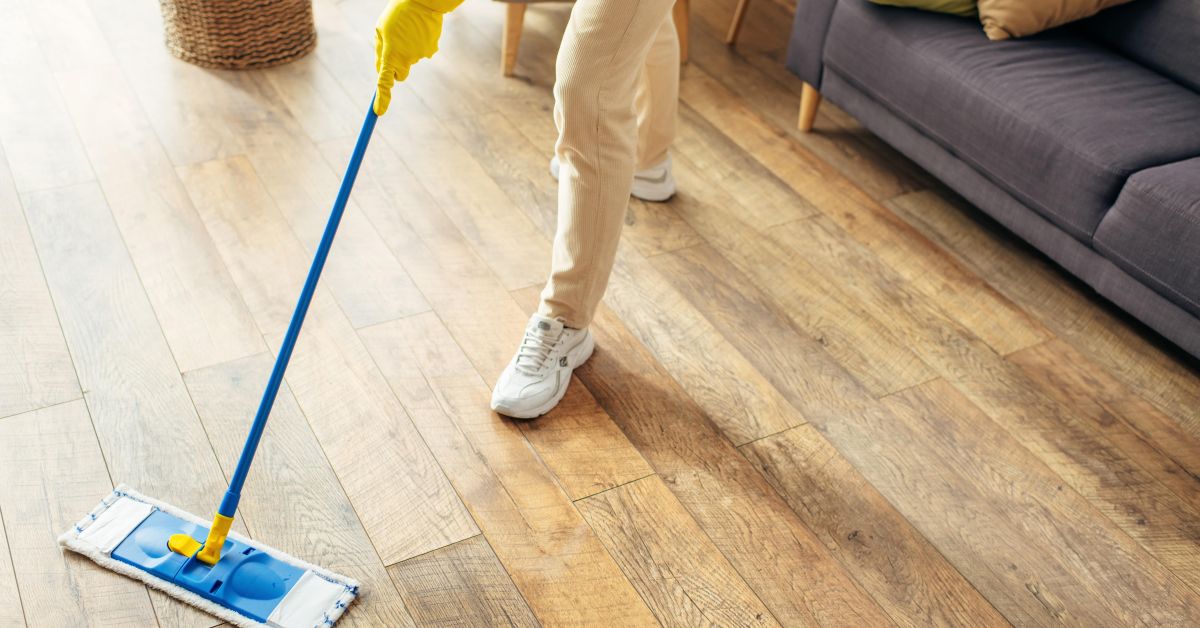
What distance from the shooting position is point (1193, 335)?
71.2 inches

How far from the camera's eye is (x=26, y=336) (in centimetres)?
169

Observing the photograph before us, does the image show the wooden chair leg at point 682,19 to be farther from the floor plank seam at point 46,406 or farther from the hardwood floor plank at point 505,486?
the floor plank seam at point 46,406

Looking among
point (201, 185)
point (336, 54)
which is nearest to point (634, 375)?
point (201, 185)

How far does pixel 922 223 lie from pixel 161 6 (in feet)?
6.06

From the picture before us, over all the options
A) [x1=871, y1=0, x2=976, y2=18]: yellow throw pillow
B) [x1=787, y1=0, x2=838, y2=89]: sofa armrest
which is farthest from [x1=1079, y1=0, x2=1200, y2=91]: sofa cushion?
[x1=787, y1=0, x2=838, y2=89]: sofa armrest

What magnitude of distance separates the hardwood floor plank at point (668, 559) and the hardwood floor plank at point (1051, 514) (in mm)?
457

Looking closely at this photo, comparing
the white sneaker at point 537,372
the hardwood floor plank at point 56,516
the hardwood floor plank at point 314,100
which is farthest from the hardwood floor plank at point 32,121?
the white sneaker at point 537,372

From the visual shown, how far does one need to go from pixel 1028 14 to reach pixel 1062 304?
0.62 metres

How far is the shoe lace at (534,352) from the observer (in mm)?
1657

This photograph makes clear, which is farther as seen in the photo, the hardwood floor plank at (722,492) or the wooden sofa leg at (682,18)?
the wooden sofa leg at (682,18)

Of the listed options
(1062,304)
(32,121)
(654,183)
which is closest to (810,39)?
(654,183)

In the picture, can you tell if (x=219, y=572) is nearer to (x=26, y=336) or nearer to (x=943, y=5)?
(x=26, y=336)

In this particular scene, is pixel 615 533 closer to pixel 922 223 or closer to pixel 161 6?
pixel 922 223

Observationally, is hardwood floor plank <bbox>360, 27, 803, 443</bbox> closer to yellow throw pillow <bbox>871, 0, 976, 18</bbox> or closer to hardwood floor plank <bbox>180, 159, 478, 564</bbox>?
hardwood floor plank <bbox>180, 159, 478, 564</bbox>
